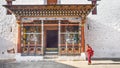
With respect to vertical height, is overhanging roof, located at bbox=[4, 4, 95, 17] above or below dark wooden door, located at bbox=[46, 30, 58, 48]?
above

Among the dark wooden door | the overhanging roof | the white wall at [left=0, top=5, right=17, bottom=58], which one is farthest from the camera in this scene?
the dark wooden door

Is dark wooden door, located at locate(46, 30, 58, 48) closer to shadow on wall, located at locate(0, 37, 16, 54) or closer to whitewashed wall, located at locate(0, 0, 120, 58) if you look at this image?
whitewashed wall, located at locate(0, 0, 120, 58)

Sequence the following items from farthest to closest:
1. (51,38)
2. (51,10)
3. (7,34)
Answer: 1. (51,38)
2. (7,34)
3. (51,10)

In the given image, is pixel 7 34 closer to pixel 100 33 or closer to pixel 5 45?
pixel 5 45

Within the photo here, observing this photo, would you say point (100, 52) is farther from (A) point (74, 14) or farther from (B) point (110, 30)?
(A) point (74, 14)

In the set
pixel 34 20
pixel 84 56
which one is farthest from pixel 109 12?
pixel 34 20

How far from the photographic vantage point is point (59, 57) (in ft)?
67.4

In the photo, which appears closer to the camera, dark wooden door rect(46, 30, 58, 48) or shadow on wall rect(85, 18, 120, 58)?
shadow on wall rect(85, 18, 120, 58)

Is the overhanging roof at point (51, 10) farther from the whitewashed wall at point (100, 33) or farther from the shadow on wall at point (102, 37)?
the shadow on wall at point (102, 37)

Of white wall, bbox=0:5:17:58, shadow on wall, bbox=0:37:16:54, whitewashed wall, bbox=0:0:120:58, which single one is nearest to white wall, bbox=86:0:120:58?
whitewashed wall, bbox=0:0:120:58

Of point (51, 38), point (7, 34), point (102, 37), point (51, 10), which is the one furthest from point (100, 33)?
point (7, 34)

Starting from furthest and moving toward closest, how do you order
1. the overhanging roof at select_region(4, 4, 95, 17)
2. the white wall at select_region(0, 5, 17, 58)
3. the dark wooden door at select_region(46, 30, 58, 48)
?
1. the dark wooden door at select_region(46, 30, 58, 48)
2. the white wall at select_region(0, 5, 17, 58)
3. the overhanging roof at select_region(4, 4, 95, 17)

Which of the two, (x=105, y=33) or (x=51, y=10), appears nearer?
(x=51, y=10)

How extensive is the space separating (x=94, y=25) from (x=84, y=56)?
335 cm
